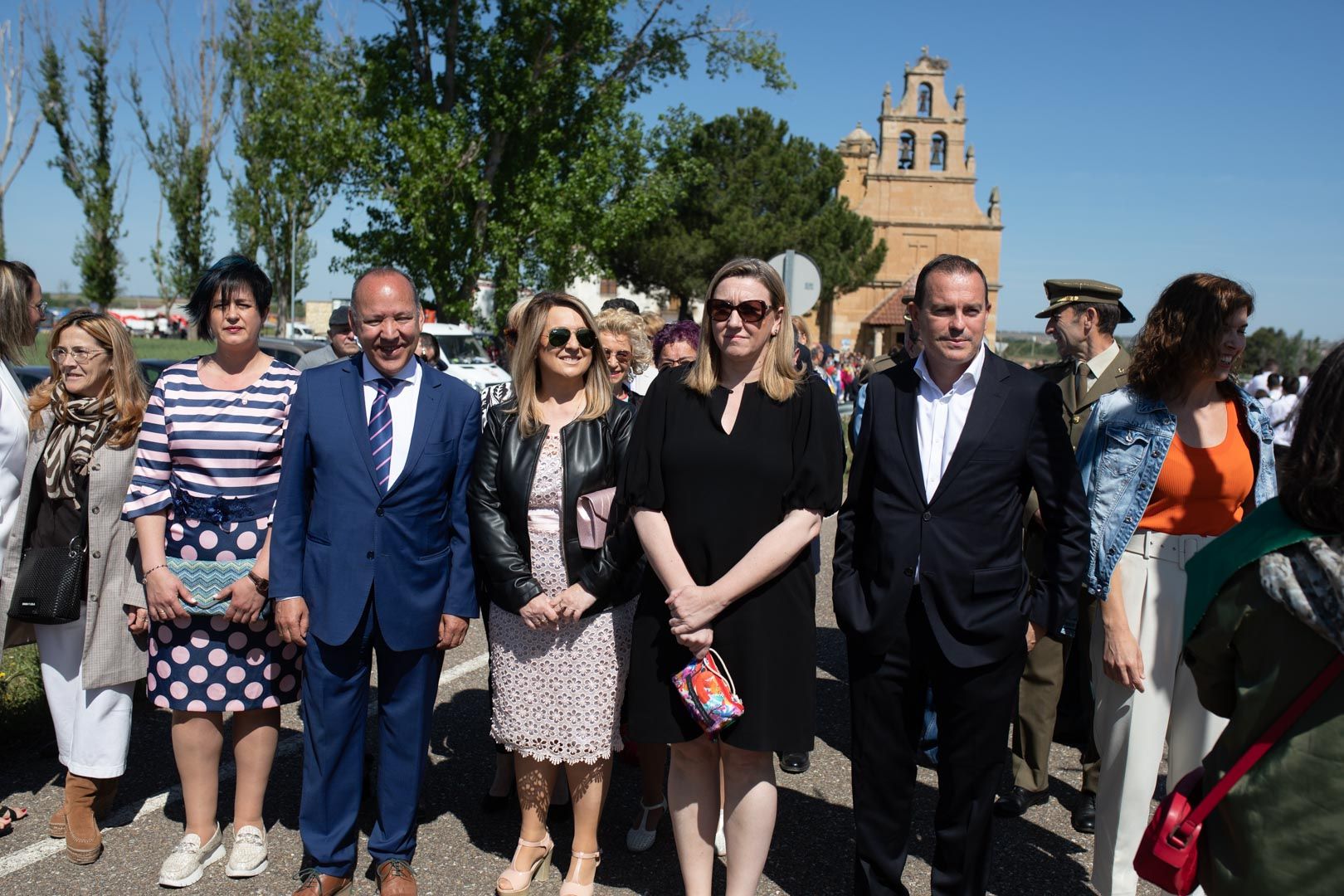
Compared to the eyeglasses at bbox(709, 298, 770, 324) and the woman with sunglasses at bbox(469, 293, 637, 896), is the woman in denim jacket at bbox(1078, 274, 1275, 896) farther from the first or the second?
the woman with sunglasses at bbox(469, 293, 637, 896)

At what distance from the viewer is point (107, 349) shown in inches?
152

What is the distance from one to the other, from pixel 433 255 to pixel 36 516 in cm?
1811

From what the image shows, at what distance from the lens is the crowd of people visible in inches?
116

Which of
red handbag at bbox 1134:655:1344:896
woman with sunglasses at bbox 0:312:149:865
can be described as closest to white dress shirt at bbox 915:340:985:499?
red handbag at bbox 1134:655:1344:896

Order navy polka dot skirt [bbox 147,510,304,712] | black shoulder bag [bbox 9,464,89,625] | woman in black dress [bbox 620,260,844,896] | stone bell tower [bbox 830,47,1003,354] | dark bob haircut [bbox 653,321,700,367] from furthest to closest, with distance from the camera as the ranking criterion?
stone bell tower [bbox 830,47,1003,354] < dark bob haircut [bbox 653,321,700,367] < black shoulder bag [bbox 9,464,89,625] < navy polka dot skirt [bbox 147,510,304,712] < woman in black dress [bbox 620,260,844,896]

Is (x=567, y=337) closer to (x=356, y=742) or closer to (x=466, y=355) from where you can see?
(x=356, y=742)

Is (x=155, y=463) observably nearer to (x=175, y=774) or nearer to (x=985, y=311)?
(x=175, y=774)

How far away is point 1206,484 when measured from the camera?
3174 mm

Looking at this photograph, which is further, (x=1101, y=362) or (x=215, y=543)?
(x=1101, y=362)

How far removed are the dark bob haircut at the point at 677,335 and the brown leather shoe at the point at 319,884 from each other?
2924 millimetres

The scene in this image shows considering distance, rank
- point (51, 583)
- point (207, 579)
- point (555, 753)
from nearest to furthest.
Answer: point (555, 753), point (207, 579), point (51, 583)

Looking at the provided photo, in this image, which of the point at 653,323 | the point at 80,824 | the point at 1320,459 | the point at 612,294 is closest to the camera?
A: the point at 1320,459

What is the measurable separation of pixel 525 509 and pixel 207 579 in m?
1.18

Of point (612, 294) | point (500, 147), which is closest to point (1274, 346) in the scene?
point (612, 294)
